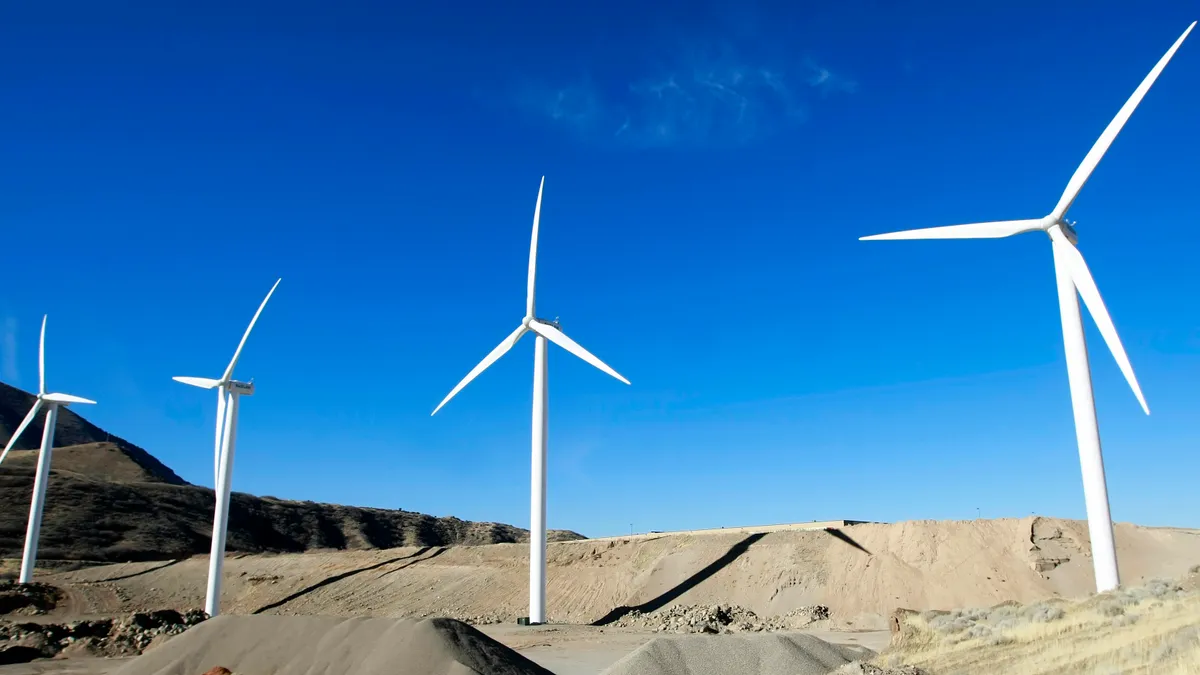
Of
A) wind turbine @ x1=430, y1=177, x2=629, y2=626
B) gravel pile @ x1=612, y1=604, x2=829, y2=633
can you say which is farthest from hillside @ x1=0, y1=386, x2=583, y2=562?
Result: gravel pile @ x1=612, y1=604, x2=829, y2=633

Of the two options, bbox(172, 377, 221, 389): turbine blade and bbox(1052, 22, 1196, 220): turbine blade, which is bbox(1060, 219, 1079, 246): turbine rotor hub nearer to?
bbox(1052, 22, 1196, 220): turbine blade

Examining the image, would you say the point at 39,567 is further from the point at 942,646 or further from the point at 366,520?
the point at 942,646

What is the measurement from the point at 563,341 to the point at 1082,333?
2466 centimetres

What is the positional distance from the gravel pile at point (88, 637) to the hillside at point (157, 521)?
4997 cm

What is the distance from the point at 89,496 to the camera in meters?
92.1

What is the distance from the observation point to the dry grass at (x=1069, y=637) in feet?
47.9

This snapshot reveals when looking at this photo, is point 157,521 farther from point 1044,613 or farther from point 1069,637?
point 1069,637

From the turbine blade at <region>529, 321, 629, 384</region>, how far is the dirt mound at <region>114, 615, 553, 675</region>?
71.6 ft

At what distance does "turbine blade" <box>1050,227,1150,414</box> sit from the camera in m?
26.3

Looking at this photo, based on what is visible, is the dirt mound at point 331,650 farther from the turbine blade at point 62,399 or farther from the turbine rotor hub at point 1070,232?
the turbine blade at point 62,399

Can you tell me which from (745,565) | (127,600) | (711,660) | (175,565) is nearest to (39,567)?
(175,565)

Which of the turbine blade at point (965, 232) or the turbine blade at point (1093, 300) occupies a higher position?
the turbine blade at point (965, 232)

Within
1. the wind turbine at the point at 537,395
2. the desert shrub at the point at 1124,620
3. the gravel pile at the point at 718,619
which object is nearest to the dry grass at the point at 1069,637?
the desert shrub at the point at 1124,620

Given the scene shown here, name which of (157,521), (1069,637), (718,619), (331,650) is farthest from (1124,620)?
(157,521)
